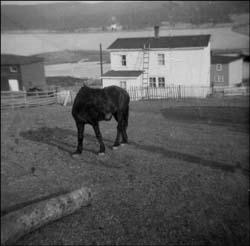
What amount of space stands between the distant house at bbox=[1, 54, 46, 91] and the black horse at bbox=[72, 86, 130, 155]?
115 centimetres

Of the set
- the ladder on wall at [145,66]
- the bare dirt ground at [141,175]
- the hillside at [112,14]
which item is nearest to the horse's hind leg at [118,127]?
the bare dirt ground at [141,175]

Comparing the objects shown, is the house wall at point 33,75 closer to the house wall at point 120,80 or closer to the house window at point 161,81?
the house wall at point 120,80

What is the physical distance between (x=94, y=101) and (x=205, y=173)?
2058 millimetres

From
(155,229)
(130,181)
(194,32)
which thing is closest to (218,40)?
(194,32)

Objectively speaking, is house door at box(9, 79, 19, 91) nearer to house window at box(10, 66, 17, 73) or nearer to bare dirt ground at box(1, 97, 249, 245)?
house window at box(10, 66, 17, 73)

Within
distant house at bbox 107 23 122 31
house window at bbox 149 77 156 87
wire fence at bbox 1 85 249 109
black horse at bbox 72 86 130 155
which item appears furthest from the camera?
black horse at bbox 72 86 130 155

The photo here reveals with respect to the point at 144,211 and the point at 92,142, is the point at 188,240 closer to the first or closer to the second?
the point at 144,211

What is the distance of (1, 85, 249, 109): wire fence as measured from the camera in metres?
2.78

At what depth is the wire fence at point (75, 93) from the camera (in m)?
2.78

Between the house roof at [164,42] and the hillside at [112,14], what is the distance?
29cm

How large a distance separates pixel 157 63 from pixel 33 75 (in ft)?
5.82

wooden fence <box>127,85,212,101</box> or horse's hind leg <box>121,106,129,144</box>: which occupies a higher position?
wooden fence <box>127,85,212,101</box>

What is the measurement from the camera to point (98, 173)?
4805 millimetres

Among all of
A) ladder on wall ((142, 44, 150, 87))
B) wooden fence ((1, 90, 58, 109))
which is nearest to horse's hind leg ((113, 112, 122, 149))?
ladder on wall ((142, 44, 150, 87))
